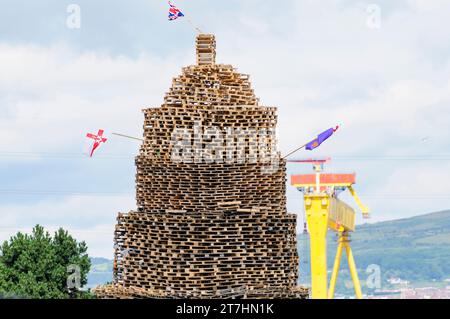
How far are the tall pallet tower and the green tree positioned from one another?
65.4 feet

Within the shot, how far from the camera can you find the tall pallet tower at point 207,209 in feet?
202

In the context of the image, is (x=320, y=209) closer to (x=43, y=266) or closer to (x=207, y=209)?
(x=43, y=266)

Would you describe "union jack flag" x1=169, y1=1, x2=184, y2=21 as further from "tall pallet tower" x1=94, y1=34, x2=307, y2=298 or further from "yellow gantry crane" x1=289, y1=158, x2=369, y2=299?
"yellow gantry crane" x1=289, y1=158, x2=369, y2=299

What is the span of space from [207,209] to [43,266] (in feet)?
86.2

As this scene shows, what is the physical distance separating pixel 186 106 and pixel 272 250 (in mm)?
7792

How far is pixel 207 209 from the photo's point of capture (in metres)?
62.3

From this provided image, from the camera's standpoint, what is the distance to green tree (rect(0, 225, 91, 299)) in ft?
275

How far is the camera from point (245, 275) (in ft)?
203

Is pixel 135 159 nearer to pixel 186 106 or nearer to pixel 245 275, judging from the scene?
pixel 186 106

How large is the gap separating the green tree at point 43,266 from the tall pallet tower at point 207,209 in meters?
19.9

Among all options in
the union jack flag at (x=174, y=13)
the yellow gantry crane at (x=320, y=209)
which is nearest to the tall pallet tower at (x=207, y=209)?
the union jack flag at (x=174, y=13)

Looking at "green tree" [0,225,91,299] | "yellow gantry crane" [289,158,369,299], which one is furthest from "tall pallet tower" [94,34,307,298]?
"yellow gantry crane" [289,158,369,299]
